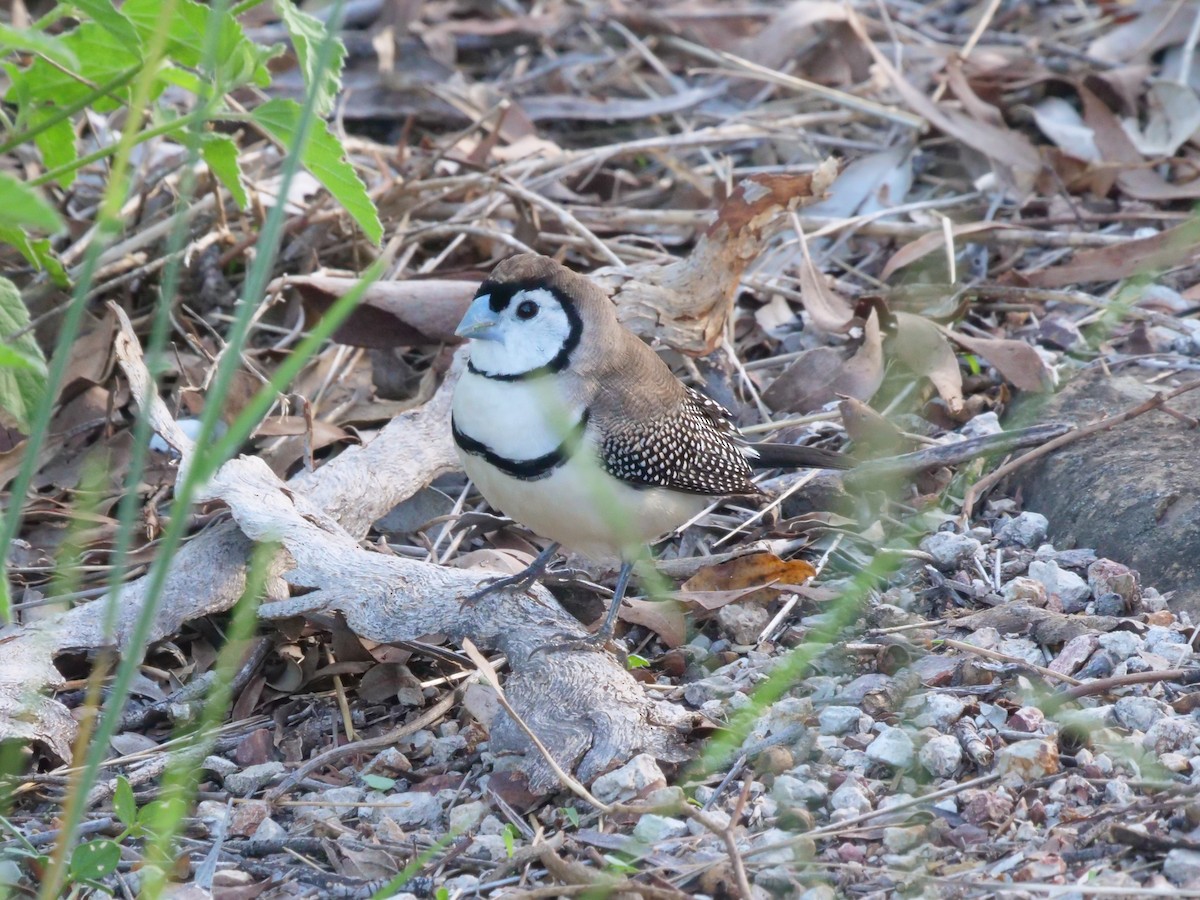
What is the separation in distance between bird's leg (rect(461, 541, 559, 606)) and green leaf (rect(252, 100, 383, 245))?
2.90 ft

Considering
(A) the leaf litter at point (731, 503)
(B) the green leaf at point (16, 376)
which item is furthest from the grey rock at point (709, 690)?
(B) the green leaf at point (16, 376)

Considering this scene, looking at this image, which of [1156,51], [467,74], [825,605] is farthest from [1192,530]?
[467,74]

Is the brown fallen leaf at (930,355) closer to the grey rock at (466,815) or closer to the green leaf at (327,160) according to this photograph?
the green leaf at (327,160)

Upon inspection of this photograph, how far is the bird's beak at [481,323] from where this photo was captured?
11.8 feet

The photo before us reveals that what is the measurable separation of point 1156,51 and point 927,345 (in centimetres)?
238

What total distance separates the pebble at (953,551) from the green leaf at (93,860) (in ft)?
6.80

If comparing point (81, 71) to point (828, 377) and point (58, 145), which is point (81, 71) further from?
point (828, 377)

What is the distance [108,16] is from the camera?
119 inches

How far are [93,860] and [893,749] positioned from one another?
1522 millimetres

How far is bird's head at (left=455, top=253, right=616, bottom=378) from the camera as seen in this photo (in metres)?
3.63

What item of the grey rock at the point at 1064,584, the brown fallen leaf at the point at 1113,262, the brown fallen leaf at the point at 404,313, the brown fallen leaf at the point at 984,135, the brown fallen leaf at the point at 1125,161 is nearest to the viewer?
the grey rock at the point at 1064,584

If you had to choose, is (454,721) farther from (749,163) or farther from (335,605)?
(749,163)

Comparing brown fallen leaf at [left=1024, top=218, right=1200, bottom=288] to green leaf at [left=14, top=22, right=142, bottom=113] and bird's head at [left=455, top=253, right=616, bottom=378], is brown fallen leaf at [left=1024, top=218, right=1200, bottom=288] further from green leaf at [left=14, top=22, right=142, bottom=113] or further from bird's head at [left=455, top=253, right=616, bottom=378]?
green leaf at [left=14, top=22, right=142, bottom=113]

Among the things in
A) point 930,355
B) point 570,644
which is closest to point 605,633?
point 570,644
